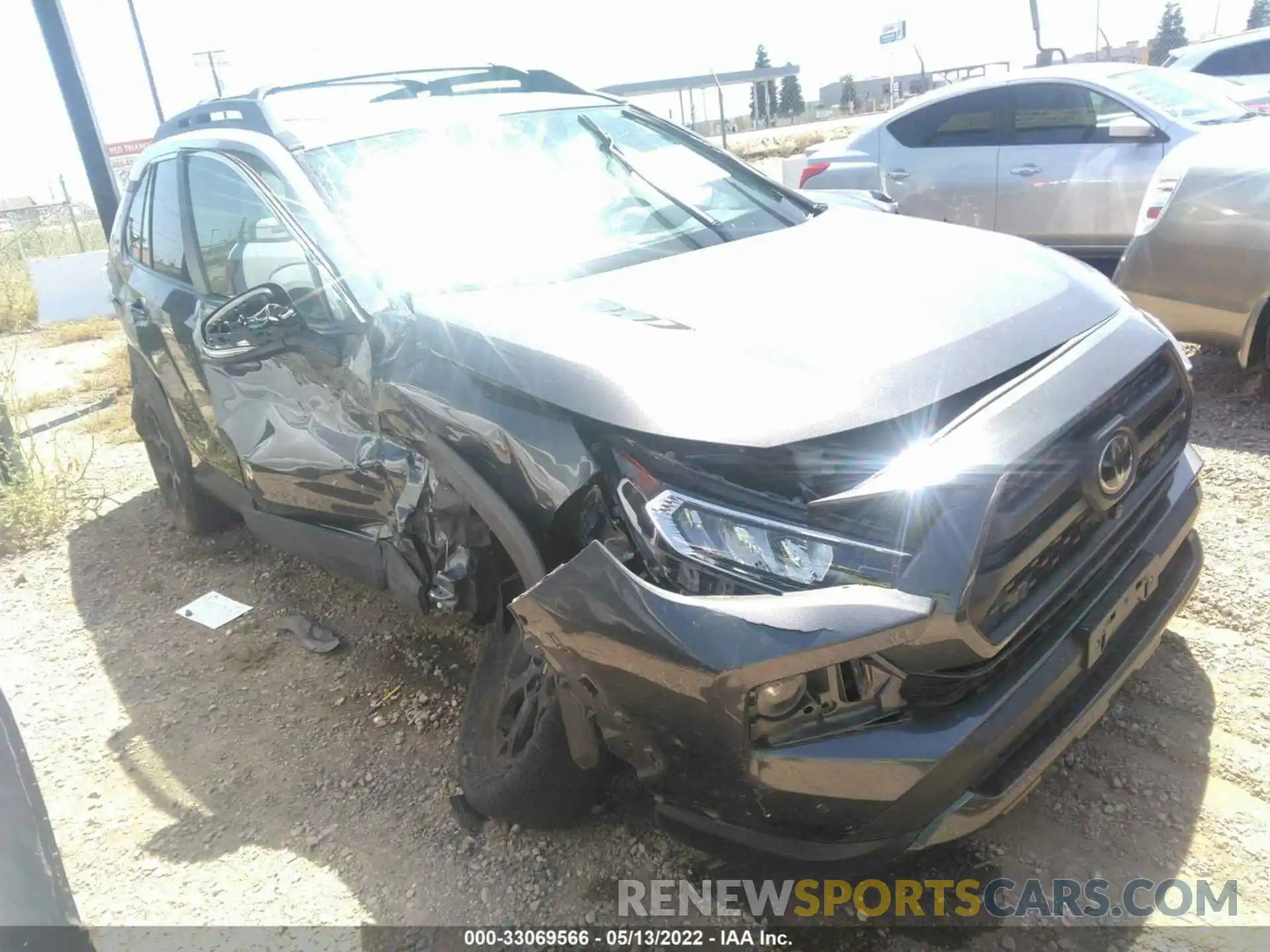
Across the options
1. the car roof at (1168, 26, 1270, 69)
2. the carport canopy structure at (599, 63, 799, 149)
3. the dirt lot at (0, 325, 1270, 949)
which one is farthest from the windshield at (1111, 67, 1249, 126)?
the carport canopy structure at (599, 63, 799, 149)

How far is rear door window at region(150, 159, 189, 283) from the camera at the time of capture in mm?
3752

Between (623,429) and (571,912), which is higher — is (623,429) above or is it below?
above

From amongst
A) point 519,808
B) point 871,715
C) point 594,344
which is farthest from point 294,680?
point 871,715

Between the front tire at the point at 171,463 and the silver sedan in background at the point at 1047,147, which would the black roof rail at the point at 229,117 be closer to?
the front tire at the point at 171,463

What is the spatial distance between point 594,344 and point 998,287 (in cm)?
110

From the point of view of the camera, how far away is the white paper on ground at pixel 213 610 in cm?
396

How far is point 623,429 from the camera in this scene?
6.27ft

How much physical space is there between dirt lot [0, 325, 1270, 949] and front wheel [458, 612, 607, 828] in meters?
0.17

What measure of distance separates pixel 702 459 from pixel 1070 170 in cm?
562

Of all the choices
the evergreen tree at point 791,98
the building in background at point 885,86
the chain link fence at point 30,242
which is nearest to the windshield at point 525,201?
the chain link fence at point 30,242

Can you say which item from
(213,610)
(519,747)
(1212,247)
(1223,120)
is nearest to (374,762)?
(519,747)

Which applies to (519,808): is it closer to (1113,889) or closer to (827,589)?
(827,589)

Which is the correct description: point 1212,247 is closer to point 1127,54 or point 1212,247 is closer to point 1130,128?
point 1130,128

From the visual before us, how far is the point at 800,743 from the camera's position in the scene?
1.68m
